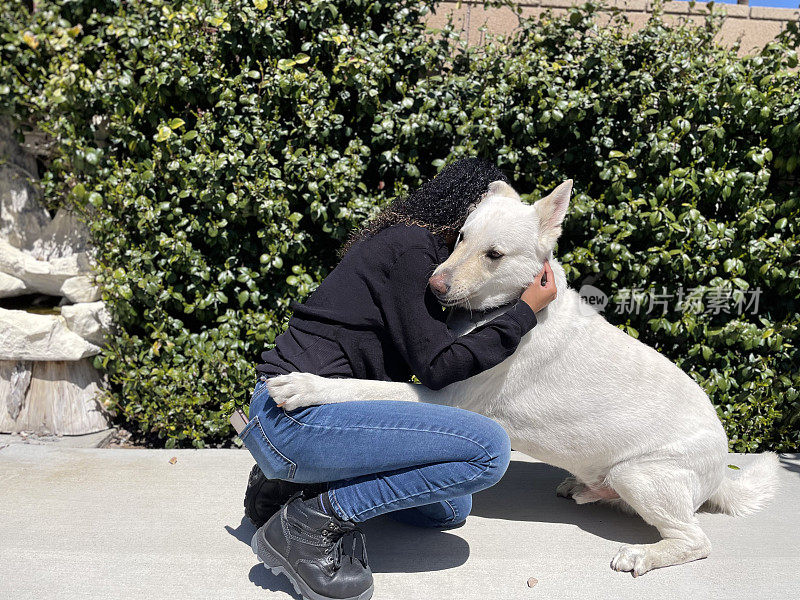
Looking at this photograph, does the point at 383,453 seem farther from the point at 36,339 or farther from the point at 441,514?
the point at 36,339

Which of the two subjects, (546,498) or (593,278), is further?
(593,278)

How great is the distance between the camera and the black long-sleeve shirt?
2594 millimetres

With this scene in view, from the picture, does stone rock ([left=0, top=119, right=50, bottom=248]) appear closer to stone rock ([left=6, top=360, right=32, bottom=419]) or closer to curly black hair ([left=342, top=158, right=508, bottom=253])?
stone rock ([left=6, top=360, right=32, bottom=419])

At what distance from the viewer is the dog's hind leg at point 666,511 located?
112 inches

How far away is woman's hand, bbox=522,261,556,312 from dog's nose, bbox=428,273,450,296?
404mm

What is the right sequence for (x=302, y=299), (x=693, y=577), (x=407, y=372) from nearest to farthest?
(x=693, y=577) < (x=407, y=372) < (x=302, y=299)

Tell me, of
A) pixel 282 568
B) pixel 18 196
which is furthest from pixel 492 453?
pixel 18 196

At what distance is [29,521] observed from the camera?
310cm

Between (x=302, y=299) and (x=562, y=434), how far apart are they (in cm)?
194

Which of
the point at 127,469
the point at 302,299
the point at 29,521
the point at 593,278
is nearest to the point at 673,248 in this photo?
the point at 593,278

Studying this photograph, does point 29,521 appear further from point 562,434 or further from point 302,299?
point 562,434

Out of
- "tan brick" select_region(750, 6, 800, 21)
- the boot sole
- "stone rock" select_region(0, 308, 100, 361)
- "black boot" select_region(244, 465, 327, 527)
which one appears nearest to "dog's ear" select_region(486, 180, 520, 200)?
"black boot" select_region(244, 465, 327, 527)

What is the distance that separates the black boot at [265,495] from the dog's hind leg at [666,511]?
1447 mm

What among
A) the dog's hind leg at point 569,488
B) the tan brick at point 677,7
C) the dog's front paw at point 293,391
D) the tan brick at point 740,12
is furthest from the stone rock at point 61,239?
the tan brick at point 740,12
